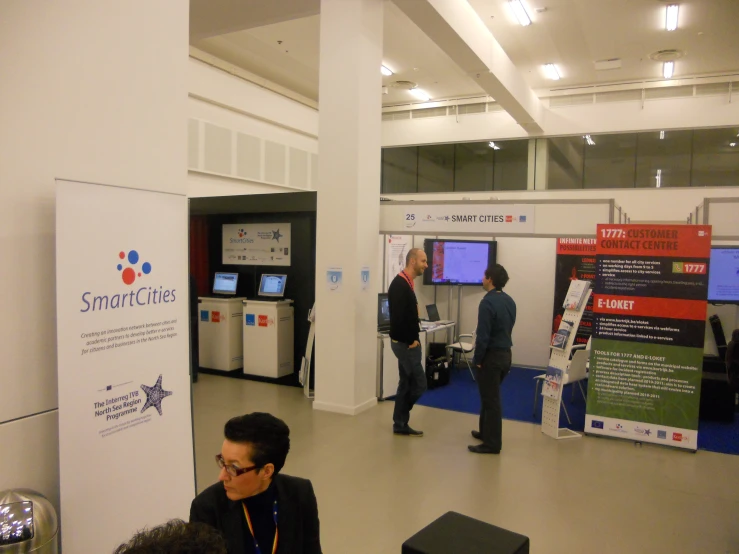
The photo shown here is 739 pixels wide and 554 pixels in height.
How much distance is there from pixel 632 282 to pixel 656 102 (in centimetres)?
531

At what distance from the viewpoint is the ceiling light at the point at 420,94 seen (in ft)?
31.9

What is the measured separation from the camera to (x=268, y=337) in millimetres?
6734

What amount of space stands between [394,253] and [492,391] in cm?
314

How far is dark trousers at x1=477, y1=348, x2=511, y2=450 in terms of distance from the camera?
449cm

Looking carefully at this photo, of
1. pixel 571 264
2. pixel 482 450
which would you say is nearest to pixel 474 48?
pixel 571 264

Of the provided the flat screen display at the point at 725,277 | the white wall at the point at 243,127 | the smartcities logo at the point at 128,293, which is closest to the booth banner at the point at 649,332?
the flat screen display at the point at 725,277

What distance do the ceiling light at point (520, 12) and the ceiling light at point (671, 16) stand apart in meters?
1.57

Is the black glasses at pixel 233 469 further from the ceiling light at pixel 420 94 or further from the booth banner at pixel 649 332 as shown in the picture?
the ceiling light at pixel 420 94

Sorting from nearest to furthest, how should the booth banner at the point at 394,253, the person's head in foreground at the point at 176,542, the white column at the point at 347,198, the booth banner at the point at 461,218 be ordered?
1. the person's head in foreground at the point at 176,542
2. the booth banner at the point at 461,218
3. the white column at the point at 347,198
4. the booth banner at the point at 394,253

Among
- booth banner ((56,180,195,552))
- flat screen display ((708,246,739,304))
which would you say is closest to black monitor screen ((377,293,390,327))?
booth banner ((56,180,195,552))

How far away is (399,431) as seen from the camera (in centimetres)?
493

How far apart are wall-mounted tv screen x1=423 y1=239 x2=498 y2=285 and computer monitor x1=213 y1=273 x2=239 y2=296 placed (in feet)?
9.59

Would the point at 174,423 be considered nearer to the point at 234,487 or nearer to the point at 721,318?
the point at 234,487

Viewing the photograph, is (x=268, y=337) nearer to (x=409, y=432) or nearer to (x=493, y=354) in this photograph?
(x=409, y=432)
